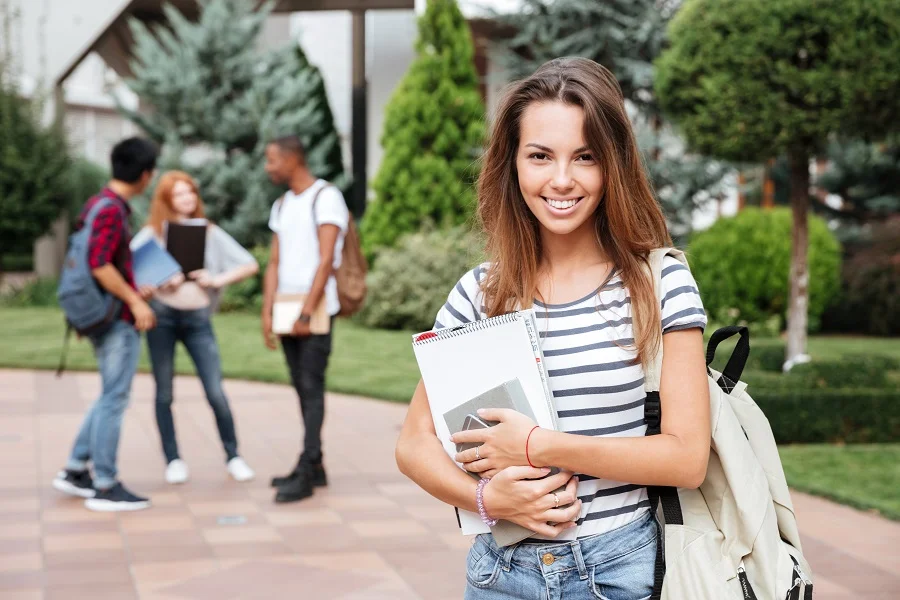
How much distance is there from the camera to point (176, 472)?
6496 mm

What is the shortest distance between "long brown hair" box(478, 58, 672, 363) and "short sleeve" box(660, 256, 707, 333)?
0.07 ft

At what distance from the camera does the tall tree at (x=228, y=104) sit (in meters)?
17.0

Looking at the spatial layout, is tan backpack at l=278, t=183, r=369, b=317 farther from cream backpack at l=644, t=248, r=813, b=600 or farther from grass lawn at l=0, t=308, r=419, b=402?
cream backpack at l=644, t=248, r=813, b=600

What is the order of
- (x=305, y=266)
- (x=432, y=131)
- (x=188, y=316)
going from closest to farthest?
(x=305, y=266), (x=188, y=316), (x=432, y=131)

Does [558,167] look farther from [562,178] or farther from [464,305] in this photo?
[464,305]

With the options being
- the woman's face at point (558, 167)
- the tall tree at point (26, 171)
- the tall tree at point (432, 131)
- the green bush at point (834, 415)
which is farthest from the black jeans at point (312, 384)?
the tall tree at point (26, 171)

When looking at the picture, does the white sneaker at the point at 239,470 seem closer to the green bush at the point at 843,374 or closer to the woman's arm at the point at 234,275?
the woman's arm at the point at 234,275

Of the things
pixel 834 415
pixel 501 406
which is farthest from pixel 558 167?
pixel 834 415

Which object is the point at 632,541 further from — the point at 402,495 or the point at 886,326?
the point at 886,326

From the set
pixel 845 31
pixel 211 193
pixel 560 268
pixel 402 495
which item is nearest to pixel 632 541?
pixel 560 268

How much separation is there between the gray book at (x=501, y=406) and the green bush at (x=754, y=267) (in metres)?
12.5

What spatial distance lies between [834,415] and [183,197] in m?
4.74

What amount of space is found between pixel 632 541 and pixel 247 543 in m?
3.74

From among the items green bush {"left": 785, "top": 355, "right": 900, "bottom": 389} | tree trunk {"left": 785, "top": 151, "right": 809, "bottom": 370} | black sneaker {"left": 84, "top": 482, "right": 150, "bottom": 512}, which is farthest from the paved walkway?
tree trunk {"left": 785, "top": 151, "right": 809, "bottom": 370}
